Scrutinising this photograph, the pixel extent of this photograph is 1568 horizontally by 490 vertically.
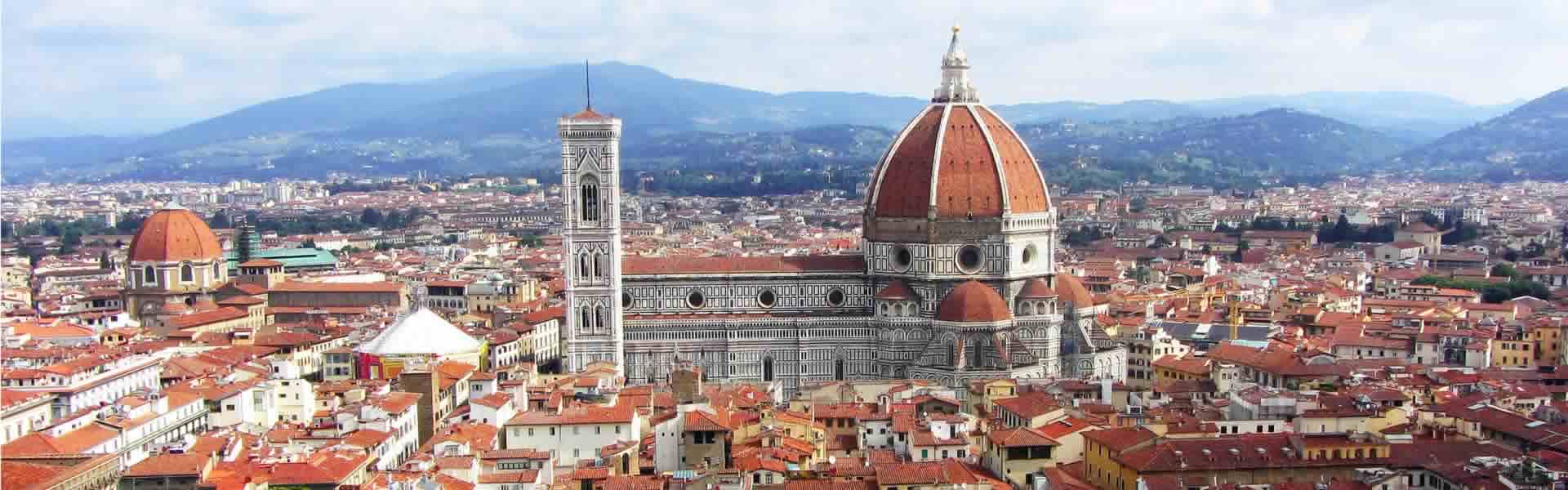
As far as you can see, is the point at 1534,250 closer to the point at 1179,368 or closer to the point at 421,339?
the point at 1179,368

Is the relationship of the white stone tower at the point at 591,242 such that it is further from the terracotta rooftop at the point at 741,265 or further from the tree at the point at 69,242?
the tree at the point at 69,242

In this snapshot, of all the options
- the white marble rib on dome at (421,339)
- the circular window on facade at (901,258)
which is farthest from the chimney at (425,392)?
the circular window on facade at (901,258)

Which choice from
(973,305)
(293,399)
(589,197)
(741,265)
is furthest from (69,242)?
(973,305)

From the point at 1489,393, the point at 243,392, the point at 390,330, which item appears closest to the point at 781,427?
the point at 243,392

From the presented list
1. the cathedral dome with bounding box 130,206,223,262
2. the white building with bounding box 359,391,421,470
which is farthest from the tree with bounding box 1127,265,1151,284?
the white building with bounding box 359,391,421,470

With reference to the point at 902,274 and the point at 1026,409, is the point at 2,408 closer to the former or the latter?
the point at 1026,409

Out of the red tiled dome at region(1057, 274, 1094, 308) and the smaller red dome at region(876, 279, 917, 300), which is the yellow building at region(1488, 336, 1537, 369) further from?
the smaller red dome at region(876, 279, 917, 300)
